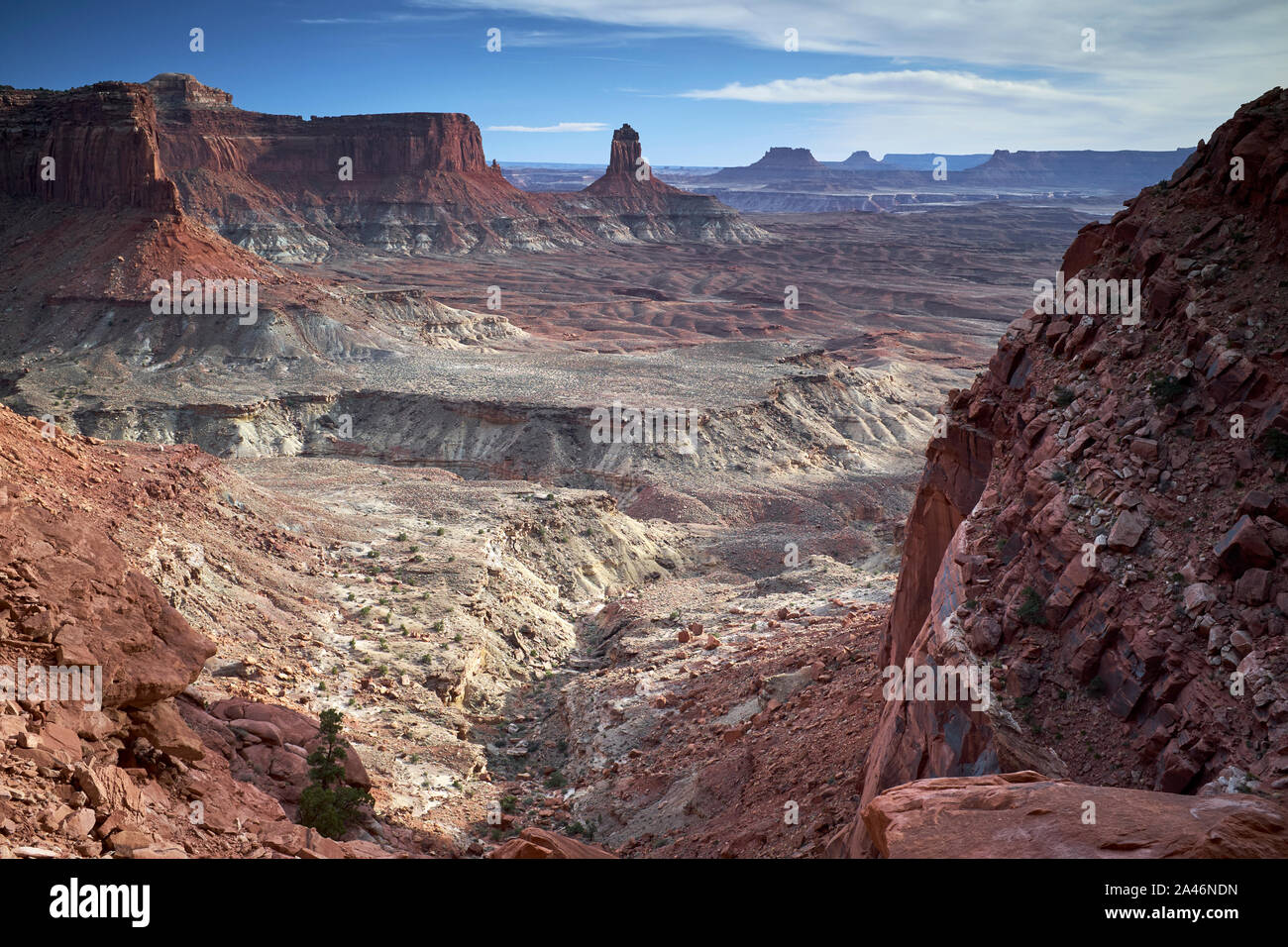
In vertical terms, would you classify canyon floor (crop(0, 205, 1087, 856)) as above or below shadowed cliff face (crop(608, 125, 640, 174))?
below

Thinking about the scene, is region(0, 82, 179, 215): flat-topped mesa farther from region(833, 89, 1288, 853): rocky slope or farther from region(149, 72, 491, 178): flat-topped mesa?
region(833, 89, 1288, 853): rocky slope

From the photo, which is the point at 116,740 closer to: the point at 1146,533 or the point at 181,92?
the point at 1146,533

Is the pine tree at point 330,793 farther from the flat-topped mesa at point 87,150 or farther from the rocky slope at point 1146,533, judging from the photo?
the flat-topped mesa at point 87,150

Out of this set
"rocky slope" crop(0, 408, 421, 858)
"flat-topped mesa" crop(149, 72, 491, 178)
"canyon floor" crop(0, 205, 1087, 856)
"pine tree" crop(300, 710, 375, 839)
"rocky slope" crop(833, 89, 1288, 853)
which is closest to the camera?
"rocky slope" crop(0, 408, 421, 858)

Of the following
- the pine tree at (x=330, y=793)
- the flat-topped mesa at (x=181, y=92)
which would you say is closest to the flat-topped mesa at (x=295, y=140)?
the flat-topped mesa at (x=181, y=92)

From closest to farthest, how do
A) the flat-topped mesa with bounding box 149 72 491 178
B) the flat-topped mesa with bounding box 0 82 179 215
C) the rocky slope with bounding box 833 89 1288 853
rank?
the rocky slope with bounding box 833 89 1288 853, the flat-topped mesa with bounding box 0 82 179 215, the flat-topped mesa with bounding box 149 72 491 178

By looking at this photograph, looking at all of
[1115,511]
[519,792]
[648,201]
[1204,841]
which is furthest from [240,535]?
[648,201]

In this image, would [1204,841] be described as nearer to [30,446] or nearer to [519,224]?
[30,446]

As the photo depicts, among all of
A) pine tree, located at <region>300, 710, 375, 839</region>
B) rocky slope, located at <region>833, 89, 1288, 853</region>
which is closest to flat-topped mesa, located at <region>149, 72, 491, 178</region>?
pine tree, located at <region>300, 710, 375, 839</region>
